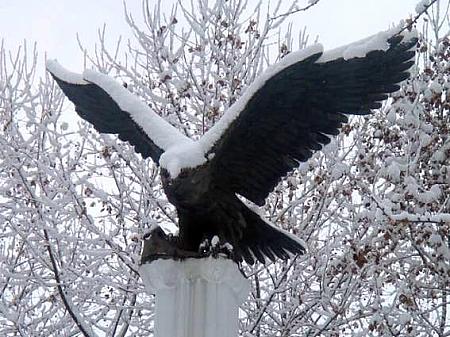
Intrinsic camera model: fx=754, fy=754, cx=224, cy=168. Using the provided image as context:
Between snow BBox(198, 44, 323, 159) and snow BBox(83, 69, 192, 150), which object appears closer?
snow BBox(198, 44, 323, 159)

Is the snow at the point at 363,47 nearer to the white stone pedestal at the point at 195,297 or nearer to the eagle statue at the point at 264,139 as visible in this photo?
the eagle statue at the point at 264,139

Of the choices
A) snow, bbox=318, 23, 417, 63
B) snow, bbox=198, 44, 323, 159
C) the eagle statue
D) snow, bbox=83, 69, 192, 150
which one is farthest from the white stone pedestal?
snow, bbox=318, 23, 417, 63

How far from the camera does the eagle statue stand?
12.0 ft

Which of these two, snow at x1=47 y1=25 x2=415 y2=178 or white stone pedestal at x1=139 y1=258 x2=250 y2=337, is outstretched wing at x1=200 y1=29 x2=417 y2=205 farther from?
white stone pedestal at x1=139 y1=258 x2=250 y2=337

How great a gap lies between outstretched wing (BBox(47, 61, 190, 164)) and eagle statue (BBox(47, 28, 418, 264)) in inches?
0.5

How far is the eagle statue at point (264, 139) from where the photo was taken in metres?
3.67

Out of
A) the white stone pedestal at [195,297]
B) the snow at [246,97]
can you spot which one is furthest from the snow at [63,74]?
the white stone pedestal at [195,297]

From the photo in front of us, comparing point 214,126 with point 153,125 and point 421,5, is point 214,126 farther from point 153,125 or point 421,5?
point 421,5

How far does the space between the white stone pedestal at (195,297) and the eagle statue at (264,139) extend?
0.30 feet

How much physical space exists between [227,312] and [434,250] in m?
3.78

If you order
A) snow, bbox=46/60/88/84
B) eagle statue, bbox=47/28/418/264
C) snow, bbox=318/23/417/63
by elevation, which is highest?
snow, bbox=46/60/88/84

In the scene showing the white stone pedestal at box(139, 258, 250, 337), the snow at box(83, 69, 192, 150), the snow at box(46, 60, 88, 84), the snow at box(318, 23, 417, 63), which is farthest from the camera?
the snow at box(46, 60, 88, 84)

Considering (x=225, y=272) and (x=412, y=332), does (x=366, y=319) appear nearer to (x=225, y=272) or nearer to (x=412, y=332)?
(x=412, y=332)

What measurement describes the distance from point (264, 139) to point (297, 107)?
9.4 inches
